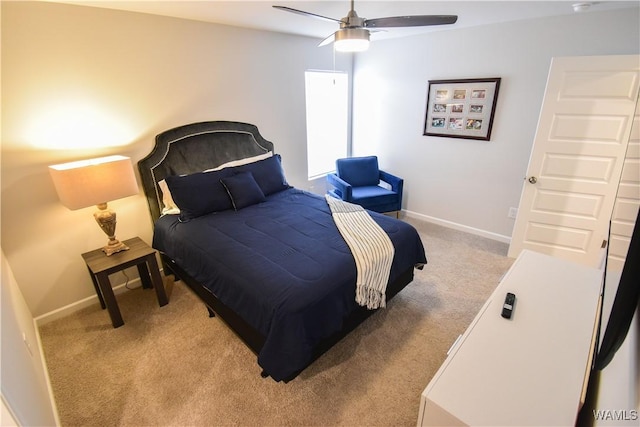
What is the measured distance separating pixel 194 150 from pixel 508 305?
2894mm

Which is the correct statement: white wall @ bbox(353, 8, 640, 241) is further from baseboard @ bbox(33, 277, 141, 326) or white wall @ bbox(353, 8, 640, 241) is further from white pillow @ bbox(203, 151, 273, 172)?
baseboard @ bbox(33, 277, 141, 326)

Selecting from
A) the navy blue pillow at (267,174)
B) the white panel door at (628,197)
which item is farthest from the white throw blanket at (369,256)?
the white panel door at (628,197)

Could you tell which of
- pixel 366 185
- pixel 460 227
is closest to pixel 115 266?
pixel 366 185

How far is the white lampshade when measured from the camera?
6.84 ft

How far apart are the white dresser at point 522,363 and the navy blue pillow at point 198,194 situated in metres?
2.22

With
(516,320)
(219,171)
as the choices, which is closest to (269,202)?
(219,171)

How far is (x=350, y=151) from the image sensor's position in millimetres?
4945

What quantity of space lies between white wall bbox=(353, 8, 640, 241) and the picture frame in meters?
0.08

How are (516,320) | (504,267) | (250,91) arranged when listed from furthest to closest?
(250,91) → (504,267) → (516,320)

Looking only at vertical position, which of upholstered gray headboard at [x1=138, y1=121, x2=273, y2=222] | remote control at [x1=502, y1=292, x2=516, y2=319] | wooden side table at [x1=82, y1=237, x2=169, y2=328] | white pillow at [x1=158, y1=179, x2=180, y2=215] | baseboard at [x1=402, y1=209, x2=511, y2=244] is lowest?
baseboard at [x1=402, y1=209, x2=511, y2=244]

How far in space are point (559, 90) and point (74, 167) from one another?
3.91 metres

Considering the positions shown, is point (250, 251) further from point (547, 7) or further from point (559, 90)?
point (547, 7)

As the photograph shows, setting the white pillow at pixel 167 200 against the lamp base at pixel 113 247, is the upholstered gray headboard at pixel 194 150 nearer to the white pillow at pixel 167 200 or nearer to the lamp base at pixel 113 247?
the white pillow at pixel 167 200

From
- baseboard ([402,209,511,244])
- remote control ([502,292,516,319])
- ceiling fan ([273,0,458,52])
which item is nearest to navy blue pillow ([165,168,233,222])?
ceiling fan ([273,0,458,52])
